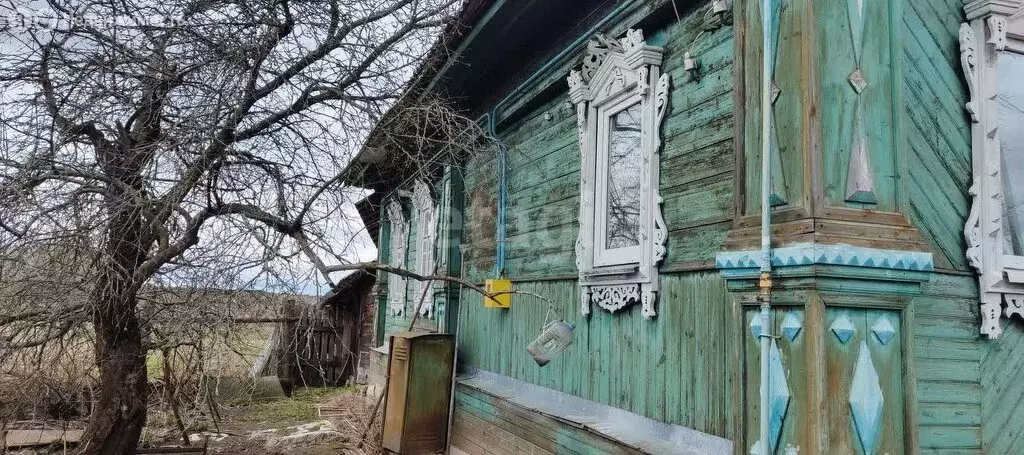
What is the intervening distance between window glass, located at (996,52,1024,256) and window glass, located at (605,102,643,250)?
1642 mm

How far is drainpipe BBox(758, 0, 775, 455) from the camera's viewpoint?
235 cm

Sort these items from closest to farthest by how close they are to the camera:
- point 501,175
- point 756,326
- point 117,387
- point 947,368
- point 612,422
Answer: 1. point 756,326
2. point 947,368
3. point 612,422
4. point 117,387
5. point 501,175

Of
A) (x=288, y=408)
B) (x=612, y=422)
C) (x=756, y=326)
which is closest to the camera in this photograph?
(x=756, y=326)

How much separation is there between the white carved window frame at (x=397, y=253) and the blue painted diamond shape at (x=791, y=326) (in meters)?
7.90

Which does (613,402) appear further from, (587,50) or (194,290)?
(194,290)

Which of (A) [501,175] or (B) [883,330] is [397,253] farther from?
(B) [883,330]

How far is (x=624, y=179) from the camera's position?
411cm

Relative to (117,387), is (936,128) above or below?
above

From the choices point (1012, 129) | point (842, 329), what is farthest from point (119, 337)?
point (1012, 129)

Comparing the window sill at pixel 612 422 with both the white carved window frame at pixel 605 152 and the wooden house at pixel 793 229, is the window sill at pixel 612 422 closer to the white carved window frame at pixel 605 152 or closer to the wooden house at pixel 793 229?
the wooden house at pixel 793 229

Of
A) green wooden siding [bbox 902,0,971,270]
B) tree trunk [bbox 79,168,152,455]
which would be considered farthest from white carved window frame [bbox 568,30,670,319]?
tree trunk [bbox 79,168,152,455]

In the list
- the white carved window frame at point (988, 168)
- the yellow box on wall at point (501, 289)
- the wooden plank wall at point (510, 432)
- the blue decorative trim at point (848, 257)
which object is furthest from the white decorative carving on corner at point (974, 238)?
the yellow box on wall at point (501, 289)

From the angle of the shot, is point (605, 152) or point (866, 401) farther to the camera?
point (605, 152)

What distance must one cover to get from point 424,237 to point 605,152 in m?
5.09
